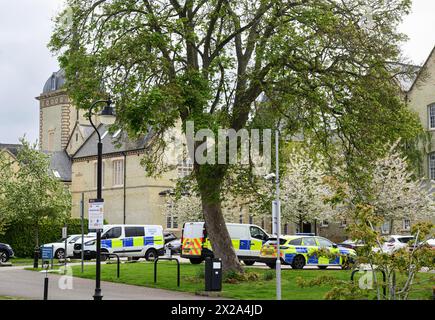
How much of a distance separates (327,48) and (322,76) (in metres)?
1.01

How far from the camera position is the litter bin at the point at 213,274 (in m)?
25.2

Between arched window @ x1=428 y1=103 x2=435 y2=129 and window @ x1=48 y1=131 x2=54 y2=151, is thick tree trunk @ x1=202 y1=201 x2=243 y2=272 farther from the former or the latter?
window @ x1=48 y1=131 x2=54 y2=151

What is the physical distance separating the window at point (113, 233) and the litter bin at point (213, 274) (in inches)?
782

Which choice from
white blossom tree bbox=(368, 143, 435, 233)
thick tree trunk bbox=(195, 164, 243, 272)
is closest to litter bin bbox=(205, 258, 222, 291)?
thick tree trunk bbox=(195, 164, 243, 272)

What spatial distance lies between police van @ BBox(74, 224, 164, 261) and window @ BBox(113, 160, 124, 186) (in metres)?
29.1

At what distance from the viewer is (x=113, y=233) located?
44.6 m

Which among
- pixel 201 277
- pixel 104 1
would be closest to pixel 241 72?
pixel 104 1

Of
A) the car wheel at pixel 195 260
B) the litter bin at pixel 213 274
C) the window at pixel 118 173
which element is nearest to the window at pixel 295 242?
the car wheel at pixel 195 260

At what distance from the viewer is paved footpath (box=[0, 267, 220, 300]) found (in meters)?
24.1

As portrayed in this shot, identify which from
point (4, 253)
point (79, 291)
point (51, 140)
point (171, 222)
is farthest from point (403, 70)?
point (51, 140)

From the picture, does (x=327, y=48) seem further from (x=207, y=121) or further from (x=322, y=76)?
(x=207, y=121)

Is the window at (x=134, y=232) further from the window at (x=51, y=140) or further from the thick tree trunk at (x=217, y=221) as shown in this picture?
the window at (x=51, y=140)

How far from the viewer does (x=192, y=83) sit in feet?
89.5

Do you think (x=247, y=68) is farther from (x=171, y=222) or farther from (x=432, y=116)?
(x=171, y=222)
